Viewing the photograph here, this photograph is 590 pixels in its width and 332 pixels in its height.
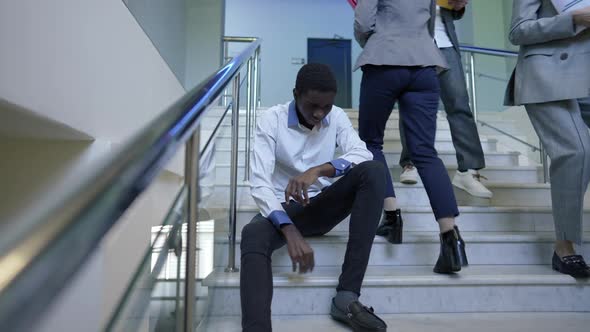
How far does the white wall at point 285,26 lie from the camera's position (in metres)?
6.32

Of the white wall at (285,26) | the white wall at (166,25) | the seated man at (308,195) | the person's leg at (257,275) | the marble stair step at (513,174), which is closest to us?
the person's leg at (257,275)

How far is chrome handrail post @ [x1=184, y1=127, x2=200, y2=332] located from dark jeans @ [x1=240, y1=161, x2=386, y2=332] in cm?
25

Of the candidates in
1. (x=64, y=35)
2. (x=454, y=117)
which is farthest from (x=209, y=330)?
(x=454, y=117)

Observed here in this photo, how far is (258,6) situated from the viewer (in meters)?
6.43

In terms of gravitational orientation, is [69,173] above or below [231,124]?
below

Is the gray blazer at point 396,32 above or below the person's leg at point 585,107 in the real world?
above

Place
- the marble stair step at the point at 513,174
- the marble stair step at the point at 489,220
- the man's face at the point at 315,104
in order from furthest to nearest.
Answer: the marble stair step at the point at 513,174 → the marble stair step at the point at 489,220 → the man's face at the point at 315,104

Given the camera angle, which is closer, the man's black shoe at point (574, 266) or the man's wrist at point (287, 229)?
the man's wrist at point (287, 229)

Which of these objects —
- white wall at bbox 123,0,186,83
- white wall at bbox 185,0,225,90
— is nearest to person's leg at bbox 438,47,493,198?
white wall at bbox 123,0,186,83

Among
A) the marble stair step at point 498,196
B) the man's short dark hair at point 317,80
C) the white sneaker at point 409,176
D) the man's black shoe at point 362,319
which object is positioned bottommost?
the man's black shoe at point 362,319

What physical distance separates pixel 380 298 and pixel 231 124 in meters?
0.71

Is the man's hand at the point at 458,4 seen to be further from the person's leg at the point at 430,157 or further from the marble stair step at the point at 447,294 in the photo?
the marble stair step at the point at 447,294

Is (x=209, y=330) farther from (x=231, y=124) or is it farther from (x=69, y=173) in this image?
(x=69, y=173)

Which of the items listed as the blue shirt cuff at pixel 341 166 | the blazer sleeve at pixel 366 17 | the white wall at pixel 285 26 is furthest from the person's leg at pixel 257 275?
the white wall at pixel 285 26
